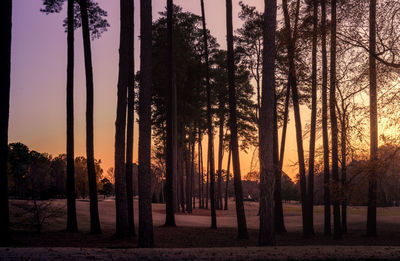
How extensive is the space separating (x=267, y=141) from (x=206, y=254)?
17.3 ft

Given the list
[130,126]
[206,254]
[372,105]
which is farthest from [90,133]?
[206,254]

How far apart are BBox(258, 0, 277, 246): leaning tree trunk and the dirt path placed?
11.5 ft

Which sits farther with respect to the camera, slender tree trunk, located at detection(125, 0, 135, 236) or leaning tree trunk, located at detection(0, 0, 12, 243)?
slender tree trunk, located at detection(125, 0, 135, 236)

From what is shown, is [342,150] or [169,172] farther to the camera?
[169,172]

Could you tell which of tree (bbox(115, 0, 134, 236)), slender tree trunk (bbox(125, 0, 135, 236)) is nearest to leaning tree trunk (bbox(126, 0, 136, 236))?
slender tree trunk (bbox(125, 0, 135, 236))

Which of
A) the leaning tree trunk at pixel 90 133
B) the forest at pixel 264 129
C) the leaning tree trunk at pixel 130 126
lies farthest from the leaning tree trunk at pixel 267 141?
the leaning tree trunk at pixel 90 133

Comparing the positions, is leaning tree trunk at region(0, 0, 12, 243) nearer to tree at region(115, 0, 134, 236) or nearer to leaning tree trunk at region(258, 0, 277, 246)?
tree at region(115, 0, 134, 236)

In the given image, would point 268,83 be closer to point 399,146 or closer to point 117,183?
point 399,146

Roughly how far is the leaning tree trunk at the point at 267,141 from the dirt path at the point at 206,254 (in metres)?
3.50

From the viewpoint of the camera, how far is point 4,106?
42.3ft

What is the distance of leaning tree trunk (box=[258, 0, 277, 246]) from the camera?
479 inches

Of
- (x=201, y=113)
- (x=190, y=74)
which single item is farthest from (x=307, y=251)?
(x=201, y=113)

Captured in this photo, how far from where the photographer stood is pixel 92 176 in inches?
714

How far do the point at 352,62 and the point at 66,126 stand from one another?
11900 millimetres
